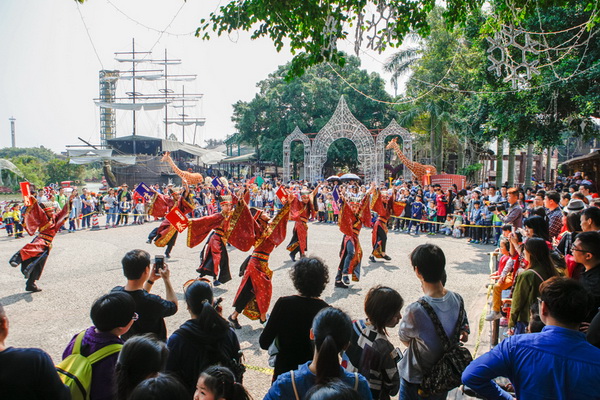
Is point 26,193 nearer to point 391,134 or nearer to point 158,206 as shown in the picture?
point 158,206

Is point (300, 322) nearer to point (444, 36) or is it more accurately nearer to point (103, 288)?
point (103, 288)

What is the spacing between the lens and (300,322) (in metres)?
2.74

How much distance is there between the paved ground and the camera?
5219 millimetres

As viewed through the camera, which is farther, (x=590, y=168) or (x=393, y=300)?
(x=590, y=168)

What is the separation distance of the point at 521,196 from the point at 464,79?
13.2 meters

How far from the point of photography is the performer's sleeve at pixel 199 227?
658 centimetres

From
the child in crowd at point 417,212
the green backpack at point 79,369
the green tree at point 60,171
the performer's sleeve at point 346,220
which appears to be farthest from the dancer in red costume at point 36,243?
the green tree at point 60,171

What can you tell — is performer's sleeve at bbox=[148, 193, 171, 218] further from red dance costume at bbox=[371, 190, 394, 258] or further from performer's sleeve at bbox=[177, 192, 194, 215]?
red dance costume at bbox=[371, 190, 394, 258]

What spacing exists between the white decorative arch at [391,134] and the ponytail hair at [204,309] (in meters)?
22.3

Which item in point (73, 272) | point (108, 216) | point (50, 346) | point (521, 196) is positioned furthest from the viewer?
point (108, 216)

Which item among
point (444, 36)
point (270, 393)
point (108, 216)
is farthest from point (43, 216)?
point (444, 36)

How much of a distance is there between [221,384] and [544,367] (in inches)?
58.6

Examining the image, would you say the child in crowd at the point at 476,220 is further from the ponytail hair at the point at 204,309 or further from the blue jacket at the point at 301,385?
the blue jacket at the point at 301,385

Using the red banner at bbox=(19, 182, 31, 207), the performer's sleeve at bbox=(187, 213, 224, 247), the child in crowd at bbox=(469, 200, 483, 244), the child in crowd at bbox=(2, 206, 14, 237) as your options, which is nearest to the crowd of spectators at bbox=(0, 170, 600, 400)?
the performer's sleeve at bbox=(187, 213, 224, 247)
